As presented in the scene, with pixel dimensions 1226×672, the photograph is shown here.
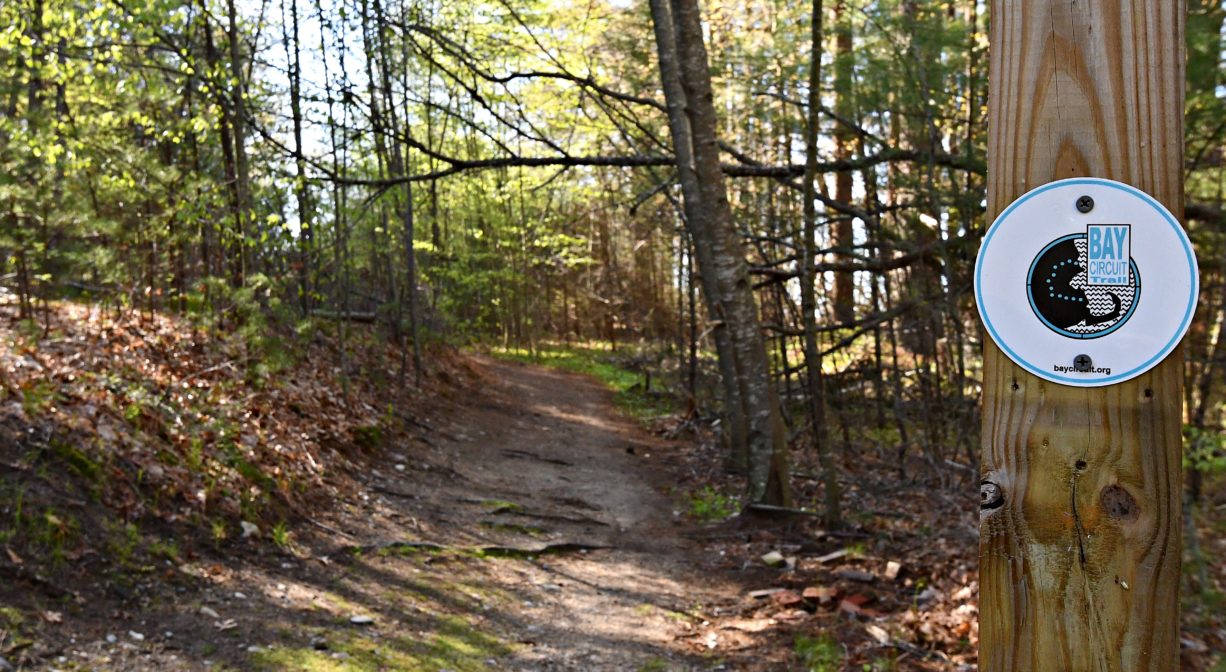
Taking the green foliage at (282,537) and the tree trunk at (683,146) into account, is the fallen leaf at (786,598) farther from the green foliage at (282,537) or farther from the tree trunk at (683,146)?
the green foliage at (282,537)

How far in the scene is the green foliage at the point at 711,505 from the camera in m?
8.87

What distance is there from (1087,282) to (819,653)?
395 cm

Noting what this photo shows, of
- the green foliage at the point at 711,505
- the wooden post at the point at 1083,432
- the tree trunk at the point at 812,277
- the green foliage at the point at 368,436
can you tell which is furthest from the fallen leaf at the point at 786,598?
the green foliage at the point at 368,436

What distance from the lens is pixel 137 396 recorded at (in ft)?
22.5

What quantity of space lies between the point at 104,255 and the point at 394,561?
13.3ft

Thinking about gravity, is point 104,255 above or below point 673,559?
above

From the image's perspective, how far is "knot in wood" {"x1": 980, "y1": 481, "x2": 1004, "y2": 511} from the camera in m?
1.50

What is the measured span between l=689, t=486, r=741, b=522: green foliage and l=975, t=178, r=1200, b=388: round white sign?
24.4 feet

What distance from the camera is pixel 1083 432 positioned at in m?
1.45

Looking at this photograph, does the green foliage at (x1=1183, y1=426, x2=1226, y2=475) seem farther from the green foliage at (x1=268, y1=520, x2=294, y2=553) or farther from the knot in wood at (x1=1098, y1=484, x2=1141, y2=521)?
the green foliage at (x1=268, y1=520, x2=294, y2=553)

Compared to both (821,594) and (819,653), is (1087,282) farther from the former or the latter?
(821,594)

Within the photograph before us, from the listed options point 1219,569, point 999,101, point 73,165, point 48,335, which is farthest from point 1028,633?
point 73,165

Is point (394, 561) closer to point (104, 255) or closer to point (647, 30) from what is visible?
point (104, 255)

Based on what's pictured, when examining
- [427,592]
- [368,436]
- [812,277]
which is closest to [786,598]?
[427,592]
